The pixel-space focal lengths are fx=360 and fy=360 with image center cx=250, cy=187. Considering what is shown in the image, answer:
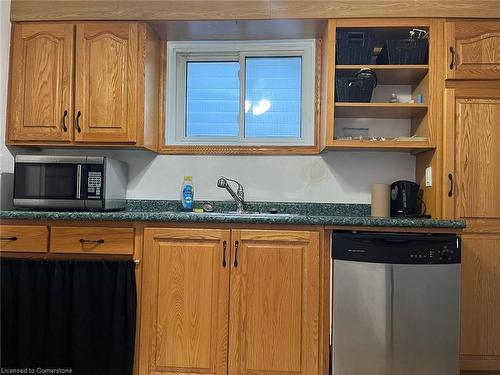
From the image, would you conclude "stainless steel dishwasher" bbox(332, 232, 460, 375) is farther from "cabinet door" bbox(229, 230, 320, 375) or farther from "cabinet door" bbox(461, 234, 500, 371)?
"cabinet door" bbox(461, 234, 500, 371)

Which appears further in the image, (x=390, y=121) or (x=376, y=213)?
(x=390, y=121)

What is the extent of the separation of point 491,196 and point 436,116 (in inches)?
21.0

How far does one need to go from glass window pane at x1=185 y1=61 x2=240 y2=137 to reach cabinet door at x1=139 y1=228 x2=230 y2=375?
0.99 metres

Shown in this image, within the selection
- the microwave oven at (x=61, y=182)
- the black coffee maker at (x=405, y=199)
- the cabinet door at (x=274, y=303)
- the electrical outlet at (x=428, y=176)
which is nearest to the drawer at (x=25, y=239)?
the microwave oven at (x=61, y=182)

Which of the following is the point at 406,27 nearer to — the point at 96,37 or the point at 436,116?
the point at 436,116

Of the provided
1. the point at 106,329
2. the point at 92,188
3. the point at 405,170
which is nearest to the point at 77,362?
Result: the point at 106,329

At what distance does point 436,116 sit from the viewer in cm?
207

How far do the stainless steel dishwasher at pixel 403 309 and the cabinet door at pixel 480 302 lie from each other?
13.2 inches

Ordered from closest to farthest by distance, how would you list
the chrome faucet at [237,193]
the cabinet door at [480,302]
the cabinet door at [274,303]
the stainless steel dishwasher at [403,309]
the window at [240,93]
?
the stainless steel dishwasher at [403,309], the cabinet door at [274,303], the cabinet door at [480,302], the chrome faucet at [237,193], the window at [240,93]

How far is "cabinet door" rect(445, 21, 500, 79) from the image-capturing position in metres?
2.03

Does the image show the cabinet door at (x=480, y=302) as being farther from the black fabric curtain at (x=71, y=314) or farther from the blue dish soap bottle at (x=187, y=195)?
the black fabric curtain at (x=71, y=314)

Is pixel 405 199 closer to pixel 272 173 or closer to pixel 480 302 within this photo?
pixel 480 302

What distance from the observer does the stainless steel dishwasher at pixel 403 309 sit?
1.70 m

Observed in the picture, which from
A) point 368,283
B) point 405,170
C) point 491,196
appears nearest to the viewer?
point 368,283
